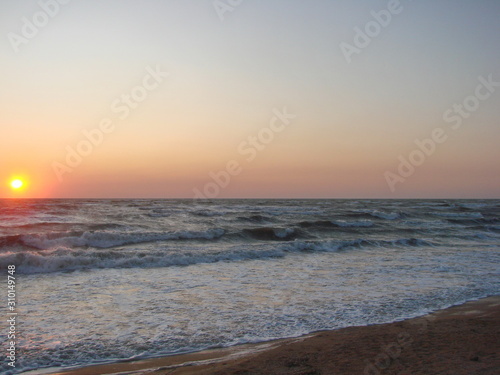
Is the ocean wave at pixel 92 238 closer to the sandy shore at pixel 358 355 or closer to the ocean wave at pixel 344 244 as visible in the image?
the ocean wave at pixel 344 244

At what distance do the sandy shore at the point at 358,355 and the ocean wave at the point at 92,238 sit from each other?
16978 mm

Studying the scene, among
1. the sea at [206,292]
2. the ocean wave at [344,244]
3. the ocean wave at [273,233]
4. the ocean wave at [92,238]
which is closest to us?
the sea at [206,292]

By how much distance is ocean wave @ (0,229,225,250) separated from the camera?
20.7 metres

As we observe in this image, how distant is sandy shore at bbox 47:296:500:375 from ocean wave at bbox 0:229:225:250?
55.7 feet

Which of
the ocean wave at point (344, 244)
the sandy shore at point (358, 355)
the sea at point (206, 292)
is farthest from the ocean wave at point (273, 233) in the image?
the sandy shore at point (358, 355)

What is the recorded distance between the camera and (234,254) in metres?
18.3

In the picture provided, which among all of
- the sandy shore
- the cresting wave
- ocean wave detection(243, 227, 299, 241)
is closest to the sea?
the cresting wave

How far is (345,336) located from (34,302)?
7.48 m

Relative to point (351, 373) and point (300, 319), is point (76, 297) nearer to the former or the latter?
point (300, 319)

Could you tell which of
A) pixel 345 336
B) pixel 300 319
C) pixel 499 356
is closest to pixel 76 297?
pixel 300 319

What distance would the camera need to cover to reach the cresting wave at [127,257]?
14.4 m

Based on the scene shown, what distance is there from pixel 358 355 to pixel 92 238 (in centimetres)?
2012

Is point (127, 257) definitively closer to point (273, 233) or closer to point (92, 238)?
point (92, 238)

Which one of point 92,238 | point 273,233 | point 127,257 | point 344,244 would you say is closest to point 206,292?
point 127,257
